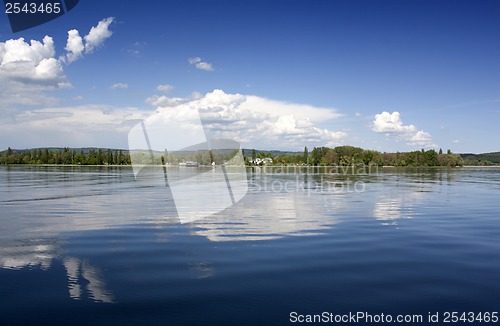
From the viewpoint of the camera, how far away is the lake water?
8852mm

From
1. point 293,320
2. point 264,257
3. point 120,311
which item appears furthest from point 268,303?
point 264,257

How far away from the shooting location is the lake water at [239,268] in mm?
8852

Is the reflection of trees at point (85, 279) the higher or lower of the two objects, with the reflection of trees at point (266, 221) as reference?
higher

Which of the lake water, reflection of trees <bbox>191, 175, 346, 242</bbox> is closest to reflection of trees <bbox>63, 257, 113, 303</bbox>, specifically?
the lake water

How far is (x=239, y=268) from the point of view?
11992 mm

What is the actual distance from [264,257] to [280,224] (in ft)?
23.8

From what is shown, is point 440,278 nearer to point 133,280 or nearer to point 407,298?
point 407,298
